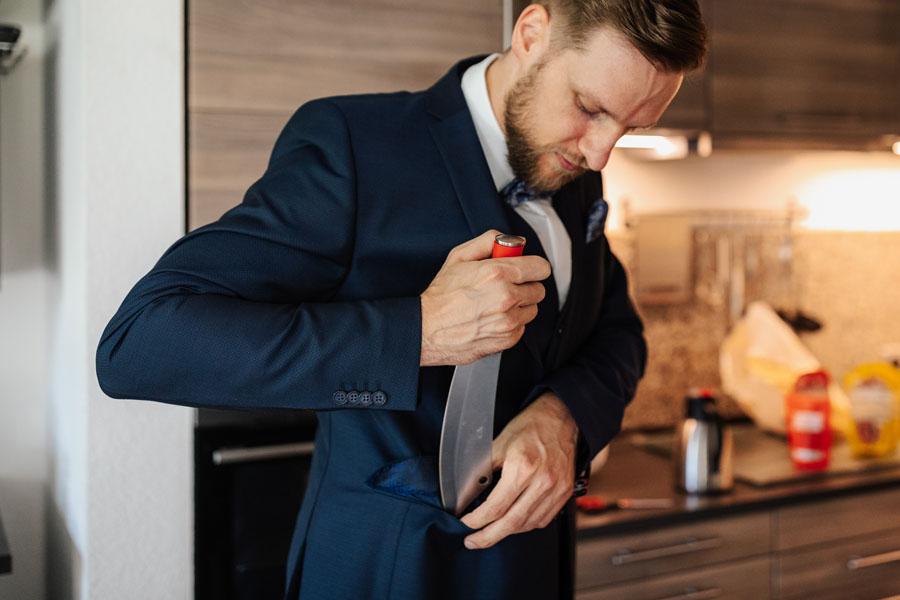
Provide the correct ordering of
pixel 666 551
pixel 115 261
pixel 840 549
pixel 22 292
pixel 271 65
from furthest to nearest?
pixel 840 549 → pixel 22 292 → pixel 666 551 → pixel 271 65 → pixel 115 261

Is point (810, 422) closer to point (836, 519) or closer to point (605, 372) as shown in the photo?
point (836, 519)

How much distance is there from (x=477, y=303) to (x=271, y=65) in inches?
39.1

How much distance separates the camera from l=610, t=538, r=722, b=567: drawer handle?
5.77ft

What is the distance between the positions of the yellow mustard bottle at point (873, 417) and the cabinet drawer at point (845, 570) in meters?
0.24

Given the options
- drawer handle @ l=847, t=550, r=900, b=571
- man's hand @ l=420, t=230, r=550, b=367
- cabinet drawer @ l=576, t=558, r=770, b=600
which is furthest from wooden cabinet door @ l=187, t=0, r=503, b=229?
drawer handle @ l=847, t=550, r=900, b=571

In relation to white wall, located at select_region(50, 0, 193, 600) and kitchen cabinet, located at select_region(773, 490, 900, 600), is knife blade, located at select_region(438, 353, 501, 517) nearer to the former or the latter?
white wall, located at select_region(50, 0, 193, 600)

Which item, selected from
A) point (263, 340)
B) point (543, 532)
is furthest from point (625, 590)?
point (263, 340)

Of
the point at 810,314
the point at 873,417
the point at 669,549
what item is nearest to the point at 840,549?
the point at 873,417

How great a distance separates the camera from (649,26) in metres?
0.96

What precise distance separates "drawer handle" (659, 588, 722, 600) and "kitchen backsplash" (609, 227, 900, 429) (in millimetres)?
682

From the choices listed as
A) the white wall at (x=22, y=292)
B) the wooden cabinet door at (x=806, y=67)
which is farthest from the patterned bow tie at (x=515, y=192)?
the white wall at (x=22, y=292)

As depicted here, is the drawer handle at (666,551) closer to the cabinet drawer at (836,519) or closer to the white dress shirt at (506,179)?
the cabinet drawer at (836,519)

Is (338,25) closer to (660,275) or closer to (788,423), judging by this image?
(660,275)

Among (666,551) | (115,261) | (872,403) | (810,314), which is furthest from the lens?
(810,314)
